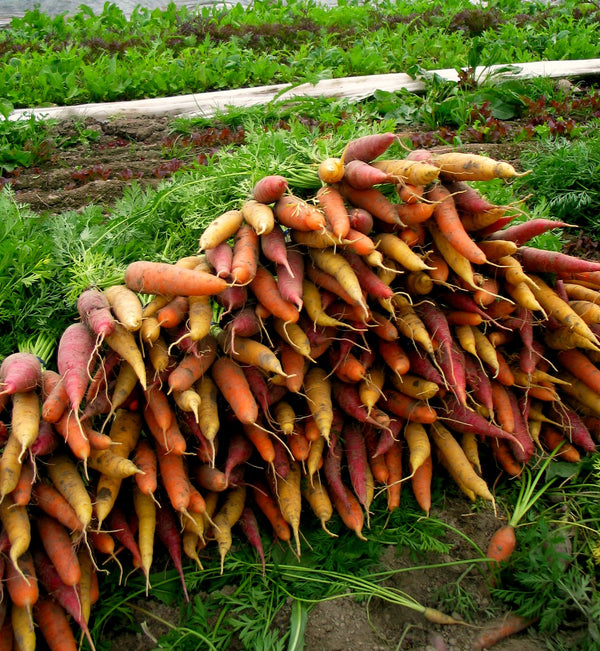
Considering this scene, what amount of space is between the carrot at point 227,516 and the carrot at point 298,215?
108cm

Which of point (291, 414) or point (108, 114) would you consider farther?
point (108, 114)

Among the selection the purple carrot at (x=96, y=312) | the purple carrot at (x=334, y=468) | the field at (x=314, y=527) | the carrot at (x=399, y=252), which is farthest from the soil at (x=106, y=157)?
the purple carrot at (x=334, y=468)

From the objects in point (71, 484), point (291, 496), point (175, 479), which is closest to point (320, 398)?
point (291, 496)

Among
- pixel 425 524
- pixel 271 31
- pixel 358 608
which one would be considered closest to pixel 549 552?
pixel 425 524

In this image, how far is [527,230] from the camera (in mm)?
2545

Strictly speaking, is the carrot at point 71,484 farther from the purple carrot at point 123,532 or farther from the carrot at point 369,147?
the carrot at point 369,147

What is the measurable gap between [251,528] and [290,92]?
458 centimetres

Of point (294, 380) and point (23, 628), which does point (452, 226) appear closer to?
point (294, 380)

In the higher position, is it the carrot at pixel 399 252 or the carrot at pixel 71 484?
the carrot at pixel 399 252

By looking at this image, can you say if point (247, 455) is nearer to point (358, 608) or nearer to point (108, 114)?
point (358, 608)

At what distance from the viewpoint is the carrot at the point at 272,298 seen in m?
2.24

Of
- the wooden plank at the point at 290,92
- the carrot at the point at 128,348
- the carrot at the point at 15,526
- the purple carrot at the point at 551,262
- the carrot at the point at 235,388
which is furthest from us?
the wooden plank at the point at 290,92

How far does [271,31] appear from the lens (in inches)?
303

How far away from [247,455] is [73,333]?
0.81m
